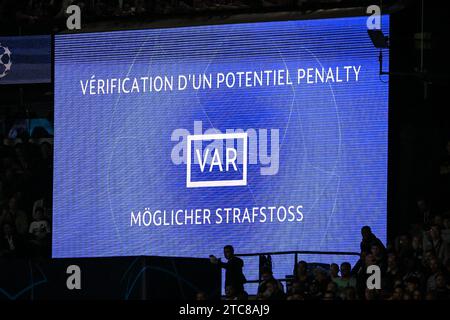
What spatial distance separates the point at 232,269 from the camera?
18078 millimetres

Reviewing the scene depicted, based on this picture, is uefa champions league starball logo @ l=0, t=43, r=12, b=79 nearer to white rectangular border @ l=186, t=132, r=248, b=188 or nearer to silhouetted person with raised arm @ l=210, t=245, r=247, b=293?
white rectangular border @ l=186, t=132, r=248, b=188

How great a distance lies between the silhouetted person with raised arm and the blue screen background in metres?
0.71

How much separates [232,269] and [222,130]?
2055 millimetres

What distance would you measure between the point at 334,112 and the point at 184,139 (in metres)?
1.78

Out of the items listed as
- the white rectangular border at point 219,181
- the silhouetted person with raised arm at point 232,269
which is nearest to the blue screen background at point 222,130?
the white rectangular border at point 219,181

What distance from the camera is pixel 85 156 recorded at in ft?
66.4

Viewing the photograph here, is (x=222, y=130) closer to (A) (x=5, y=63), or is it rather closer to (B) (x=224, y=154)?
(B) (x=224, y=154)

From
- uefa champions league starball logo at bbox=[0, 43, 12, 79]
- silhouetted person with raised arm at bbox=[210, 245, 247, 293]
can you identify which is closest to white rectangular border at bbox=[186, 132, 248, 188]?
silhouetted person with raised arm at bbox=[210, 245, 247, 293]

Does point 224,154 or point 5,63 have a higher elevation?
point 5,63

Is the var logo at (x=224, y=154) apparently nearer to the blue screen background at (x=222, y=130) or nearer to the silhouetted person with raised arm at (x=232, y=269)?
the blue screen background at (x=222, y=130)

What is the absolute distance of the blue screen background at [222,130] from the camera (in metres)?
18.9

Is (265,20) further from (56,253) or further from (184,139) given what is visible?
(56,253)

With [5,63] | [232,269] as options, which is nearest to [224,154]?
[232,269]
